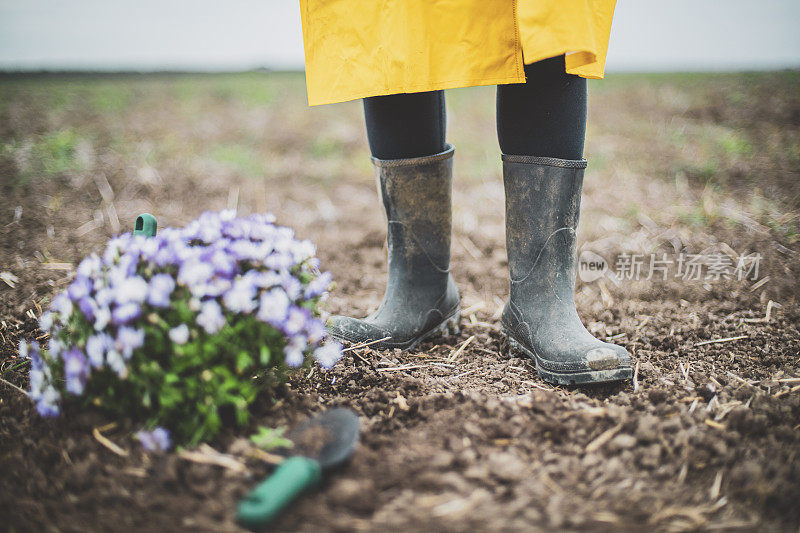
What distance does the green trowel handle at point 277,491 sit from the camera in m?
0.74

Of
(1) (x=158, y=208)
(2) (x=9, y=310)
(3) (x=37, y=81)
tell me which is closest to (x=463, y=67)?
(2) (x=9, y=310)

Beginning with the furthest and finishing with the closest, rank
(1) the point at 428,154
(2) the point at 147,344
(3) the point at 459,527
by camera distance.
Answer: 1. (1) the point at 428,154
2. (2) the point at 147,344
3. (3) the point at 459,527


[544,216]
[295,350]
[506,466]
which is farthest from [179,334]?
[544,216]

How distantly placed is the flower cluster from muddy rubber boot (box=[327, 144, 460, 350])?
0.48m

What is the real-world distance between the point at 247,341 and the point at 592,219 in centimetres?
220

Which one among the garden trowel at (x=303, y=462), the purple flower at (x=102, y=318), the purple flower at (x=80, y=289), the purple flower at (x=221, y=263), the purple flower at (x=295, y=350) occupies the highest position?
the purple flower at (x=221, y=263)

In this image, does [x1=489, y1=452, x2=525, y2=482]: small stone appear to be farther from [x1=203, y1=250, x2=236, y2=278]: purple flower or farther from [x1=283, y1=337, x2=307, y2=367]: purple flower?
[x1=203, y1=250, x2=236, y2=278]: purple flower

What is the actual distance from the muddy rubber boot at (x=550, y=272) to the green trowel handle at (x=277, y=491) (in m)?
0.75

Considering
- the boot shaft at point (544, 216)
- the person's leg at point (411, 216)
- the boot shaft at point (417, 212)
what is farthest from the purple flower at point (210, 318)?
the boot shaft at point (544, 216)

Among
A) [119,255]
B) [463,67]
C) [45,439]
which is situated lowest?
[45,439]

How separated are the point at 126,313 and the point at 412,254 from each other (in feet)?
2.86

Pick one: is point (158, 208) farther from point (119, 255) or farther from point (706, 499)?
point (706, 499)

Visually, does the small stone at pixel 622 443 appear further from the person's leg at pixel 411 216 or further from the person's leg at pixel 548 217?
the person's leg at pixel 411 216

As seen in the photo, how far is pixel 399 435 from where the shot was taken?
3.40ft
